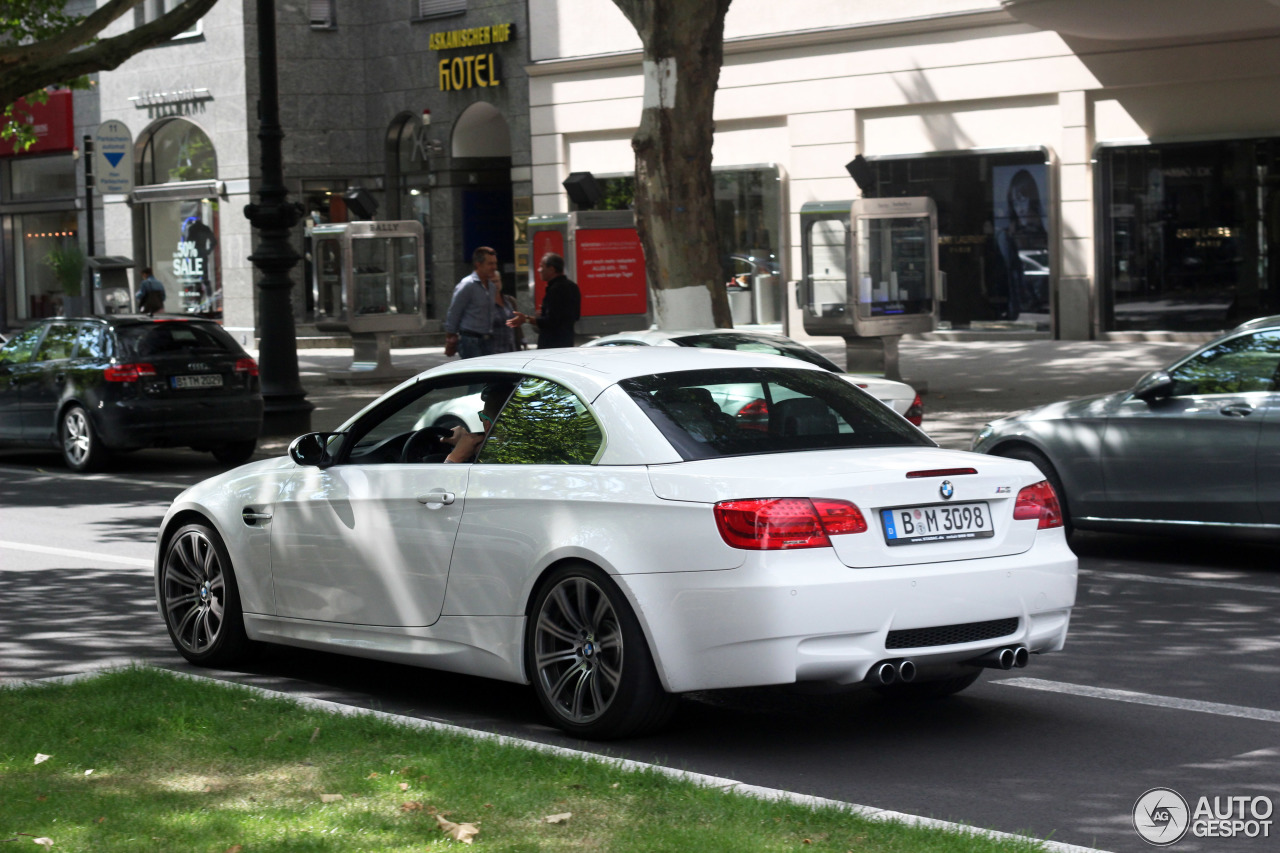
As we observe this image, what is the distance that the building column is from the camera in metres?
25.3

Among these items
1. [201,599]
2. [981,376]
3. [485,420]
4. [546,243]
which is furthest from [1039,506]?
[546,243]

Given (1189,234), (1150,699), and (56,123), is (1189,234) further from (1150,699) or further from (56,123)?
(56,123)

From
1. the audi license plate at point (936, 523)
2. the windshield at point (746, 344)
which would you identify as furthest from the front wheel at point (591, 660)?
the windshield at point (746, 344)

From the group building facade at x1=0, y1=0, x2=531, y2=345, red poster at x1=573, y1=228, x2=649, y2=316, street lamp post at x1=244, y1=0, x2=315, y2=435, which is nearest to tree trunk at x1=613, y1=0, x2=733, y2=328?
street lamp post at x1=244, y1=0, x2=315, y2=435

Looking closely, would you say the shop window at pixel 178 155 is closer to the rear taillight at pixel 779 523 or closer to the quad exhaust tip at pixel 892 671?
the rear taillight at pixel 779 523

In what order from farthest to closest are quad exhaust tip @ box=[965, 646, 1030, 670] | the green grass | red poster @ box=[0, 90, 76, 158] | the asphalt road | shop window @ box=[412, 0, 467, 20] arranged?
1. red poster @ box=[0, 90, 76, 158]
2. shop window @ box=[412, 0, 467, 20]
3. quad exhaust tip @ box=[965, 646, 1030, 670]
4. the asphalt road
5. the green grass

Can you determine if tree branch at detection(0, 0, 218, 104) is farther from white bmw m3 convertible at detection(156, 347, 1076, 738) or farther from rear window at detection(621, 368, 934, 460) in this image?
rear window at detection(621, 368, 934, 460)

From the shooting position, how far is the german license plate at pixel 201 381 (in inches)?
660

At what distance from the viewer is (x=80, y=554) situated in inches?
459

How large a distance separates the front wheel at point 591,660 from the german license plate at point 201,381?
11.1 meters

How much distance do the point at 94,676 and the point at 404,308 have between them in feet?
69.0

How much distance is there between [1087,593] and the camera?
31.8 feet

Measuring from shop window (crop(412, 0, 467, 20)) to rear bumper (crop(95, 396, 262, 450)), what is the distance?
58.2ft

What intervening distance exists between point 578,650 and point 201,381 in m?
11.4
